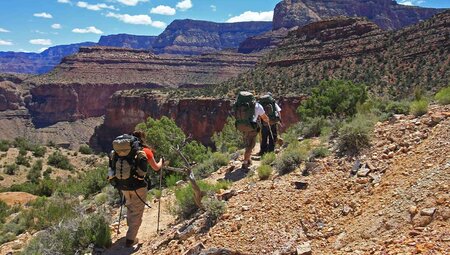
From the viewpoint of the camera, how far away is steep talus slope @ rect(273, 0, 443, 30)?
143125 mm

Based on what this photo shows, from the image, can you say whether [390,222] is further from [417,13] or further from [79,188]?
[417,13]

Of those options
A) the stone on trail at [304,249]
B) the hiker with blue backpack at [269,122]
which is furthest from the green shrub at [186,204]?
the hiker with blue backpack at [269,122]

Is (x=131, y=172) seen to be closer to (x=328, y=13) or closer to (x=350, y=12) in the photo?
(x=328, y=13)

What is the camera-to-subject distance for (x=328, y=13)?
143m

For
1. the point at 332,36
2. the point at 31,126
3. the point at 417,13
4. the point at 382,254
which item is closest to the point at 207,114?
the point at 332,36

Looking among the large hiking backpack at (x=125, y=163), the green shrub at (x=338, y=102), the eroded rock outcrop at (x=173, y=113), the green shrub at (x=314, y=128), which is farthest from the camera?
the eroded rock outcrop at (x=173, y=113)

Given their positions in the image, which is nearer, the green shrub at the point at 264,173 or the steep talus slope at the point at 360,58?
the green shrub at the point at 264,173

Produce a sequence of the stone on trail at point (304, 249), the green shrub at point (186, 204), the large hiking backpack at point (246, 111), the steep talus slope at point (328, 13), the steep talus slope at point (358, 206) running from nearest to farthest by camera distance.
Answer: the steep talus slope at point (358, 206), the stone on trail at point (304, 249), the green shrub at point (186, 204), the large hiking backpack at point (246, 111), the steep talus slope at point (328, 13)

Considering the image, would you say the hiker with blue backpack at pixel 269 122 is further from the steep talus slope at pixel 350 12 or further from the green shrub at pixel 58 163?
the steep talus slope at pixel 350 12

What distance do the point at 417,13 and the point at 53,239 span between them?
16498 centimetres

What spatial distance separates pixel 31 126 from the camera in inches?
3681

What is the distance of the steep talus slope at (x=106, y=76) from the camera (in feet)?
320

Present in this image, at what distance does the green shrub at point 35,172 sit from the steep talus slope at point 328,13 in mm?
103886

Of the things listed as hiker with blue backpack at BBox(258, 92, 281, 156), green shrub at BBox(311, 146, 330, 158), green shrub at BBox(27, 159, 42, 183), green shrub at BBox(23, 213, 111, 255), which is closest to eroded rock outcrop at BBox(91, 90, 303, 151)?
green shrub at BBox(27, 159, 42, 183)
